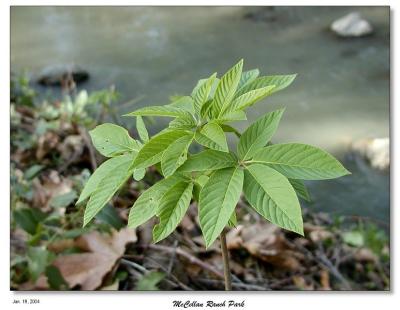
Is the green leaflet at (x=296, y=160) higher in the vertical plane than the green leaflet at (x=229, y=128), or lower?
lower

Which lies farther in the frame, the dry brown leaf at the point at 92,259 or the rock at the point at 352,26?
the rock at the point at 352,26

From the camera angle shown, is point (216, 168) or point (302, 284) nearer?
point (216, 168)

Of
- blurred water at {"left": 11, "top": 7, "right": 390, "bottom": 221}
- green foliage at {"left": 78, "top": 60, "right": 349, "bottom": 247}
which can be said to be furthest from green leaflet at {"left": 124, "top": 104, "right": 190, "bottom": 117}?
blurred water at {"left": 11, "top": 7, "right": 390, "bottom": 221}

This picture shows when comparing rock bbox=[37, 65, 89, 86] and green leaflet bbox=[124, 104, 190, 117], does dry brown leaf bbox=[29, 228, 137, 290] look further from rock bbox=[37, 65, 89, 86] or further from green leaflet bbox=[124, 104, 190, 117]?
green leaflet bbox=[124, 104, 190, 117]

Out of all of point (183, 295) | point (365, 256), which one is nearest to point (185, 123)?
point (183, 295)

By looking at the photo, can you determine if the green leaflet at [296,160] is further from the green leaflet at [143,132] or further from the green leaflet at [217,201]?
the green leaflet at [143,132]

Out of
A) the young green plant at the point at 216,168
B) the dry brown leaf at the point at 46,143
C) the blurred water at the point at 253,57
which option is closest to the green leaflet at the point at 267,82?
the young green plant at the point at 216,168

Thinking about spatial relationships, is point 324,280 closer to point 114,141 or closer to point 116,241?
point 116,241
